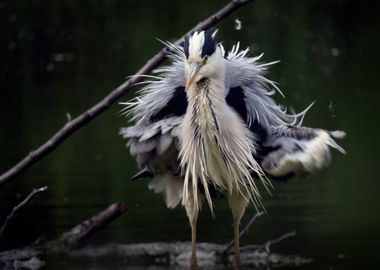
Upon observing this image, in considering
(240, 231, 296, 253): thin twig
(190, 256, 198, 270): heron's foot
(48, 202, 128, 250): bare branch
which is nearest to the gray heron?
(190, 256, 198, 270): heron's foot

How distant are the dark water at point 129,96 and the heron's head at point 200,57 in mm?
1677

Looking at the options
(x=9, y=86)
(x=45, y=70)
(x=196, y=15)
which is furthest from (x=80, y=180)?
(x=196, y=15)

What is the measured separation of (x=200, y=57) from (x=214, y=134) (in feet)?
1.75

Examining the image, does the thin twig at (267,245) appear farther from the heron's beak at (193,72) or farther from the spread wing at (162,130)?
the heron's beak at (193,72)

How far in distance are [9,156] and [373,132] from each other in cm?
343

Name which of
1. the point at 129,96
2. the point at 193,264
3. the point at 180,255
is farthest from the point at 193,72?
the point at 129,96

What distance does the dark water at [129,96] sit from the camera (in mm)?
9117

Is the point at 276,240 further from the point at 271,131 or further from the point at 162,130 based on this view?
the point at 162,130

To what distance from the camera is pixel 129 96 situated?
Result: 50.6 ft

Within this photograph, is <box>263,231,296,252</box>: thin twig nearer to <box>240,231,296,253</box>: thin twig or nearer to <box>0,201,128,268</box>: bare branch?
<box>240,231,296,253</box>: thin twig

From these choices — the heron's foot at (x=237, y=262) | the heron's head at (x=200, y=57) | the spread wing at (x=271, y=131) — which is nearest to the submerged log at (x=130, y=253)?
the heron's foot at (x=237, y=262)

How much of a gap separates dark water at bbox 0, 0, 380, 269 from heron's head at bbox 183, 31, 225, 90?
1677 millimetres

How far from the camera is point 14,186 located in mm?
10883

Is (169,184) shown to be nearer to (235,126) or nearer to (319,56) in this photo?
(235,126)
